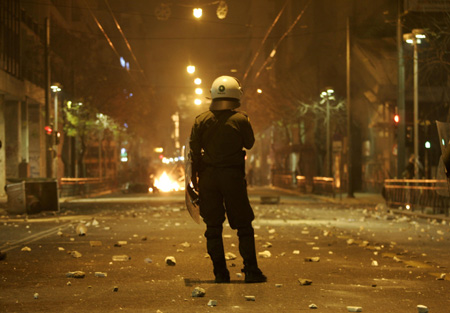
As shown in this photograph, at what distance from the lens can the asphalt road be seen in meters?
7.26

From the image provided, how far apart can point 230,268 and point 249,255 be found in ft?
5.54

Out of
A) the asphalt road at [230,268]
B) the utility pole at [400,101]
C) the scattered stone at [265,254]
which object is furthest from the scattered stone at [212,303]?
the utility pole at [400,101]

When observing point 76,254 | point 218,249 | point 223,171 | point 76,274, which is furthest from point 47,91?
point 218,249

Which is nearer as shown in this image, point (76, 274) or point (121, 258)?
point (76, 274)

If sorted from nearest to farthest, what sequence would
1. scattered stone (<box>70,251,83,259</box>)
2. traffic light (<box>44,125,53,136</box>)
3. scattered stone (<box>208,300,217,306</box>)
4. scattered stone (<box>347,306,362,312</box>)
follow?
scattered stone (<box>347,306,362,312</box>) → scattered stone (<box>208,300,217,306</box>) → scattered stone (<box>70,251,83,259</box>) → traffic light (<box>44,125,53,136</box>)

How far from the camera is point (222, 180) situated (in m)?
8.61

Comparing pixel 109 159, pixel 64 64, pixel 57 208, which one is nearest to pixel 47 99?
pixel 57 208

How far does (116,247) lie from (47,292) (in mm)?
5416

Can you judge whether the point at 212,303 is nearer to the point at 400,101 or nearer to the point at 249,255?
the point at 249,255

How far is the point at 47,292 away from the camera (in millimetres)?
8008

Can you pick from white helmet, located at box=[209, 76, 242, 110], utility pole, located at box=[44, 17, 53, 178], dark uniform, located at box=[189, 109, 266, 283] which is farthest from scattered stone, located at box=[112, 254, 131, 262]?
utility pole, located at box=[44, 17, 53, 178]

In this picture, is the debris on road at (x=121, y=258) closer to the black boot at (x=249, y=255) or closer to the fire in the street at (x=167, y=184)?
the black boot at (x=249, y=255)

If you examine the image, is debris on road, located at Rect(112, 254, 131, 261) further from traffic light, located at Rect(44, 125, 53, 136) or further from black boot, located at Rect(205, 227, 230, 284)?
traffic light, located at Rect(44, 125, 53, 136)

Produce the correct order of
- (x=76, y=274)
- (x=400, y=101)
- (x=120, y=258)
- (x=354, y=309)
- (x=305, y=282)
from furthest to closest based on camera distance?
(x=400, y=101)
(x=120, y=258)
(x=76, y=274)
(x=305, y=282)
(x=354, y=309)
